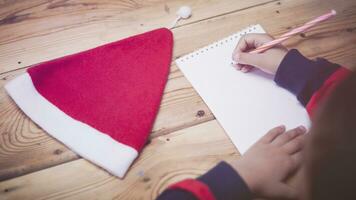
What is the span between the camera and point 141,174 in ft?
1.86

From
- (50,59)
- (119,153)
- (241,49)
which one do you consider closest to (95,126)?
(119,153)

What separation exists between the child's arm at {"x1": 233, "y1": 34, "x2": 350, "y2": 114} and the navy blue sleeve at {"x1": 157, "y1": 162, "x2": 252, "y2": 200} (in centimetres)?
18

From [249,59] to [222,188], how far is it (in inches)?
9.9

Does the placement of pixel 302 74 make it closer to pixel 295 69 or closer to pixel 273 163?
pixel 295 69

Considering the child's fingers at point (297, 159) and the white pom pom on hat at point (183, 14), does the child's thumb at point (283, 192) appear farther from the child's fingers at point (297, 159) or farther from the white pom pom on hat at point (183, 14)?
the white pom pom on hat at point (183, 14)

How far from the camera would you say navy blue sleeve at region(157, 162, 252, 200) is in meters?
0.51

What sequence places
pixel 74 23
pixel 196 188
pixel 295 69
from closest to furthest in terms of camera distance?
pixel 196 188, pixel 295 69, pixel 74 23

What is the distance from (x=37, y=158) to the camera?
584 mm

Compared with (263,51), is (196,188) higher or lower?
lower

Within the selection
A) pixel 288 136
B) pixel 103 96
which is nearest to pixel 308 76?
pixel 288 136

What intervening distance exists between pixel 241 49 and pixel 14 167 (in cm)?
45

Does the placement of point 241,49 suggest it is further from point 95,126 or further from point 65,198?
point 65,198

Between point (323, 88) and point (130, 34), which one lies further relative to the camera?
point (130, 34)

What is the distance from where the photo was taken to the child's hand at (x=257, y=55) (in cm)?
63
